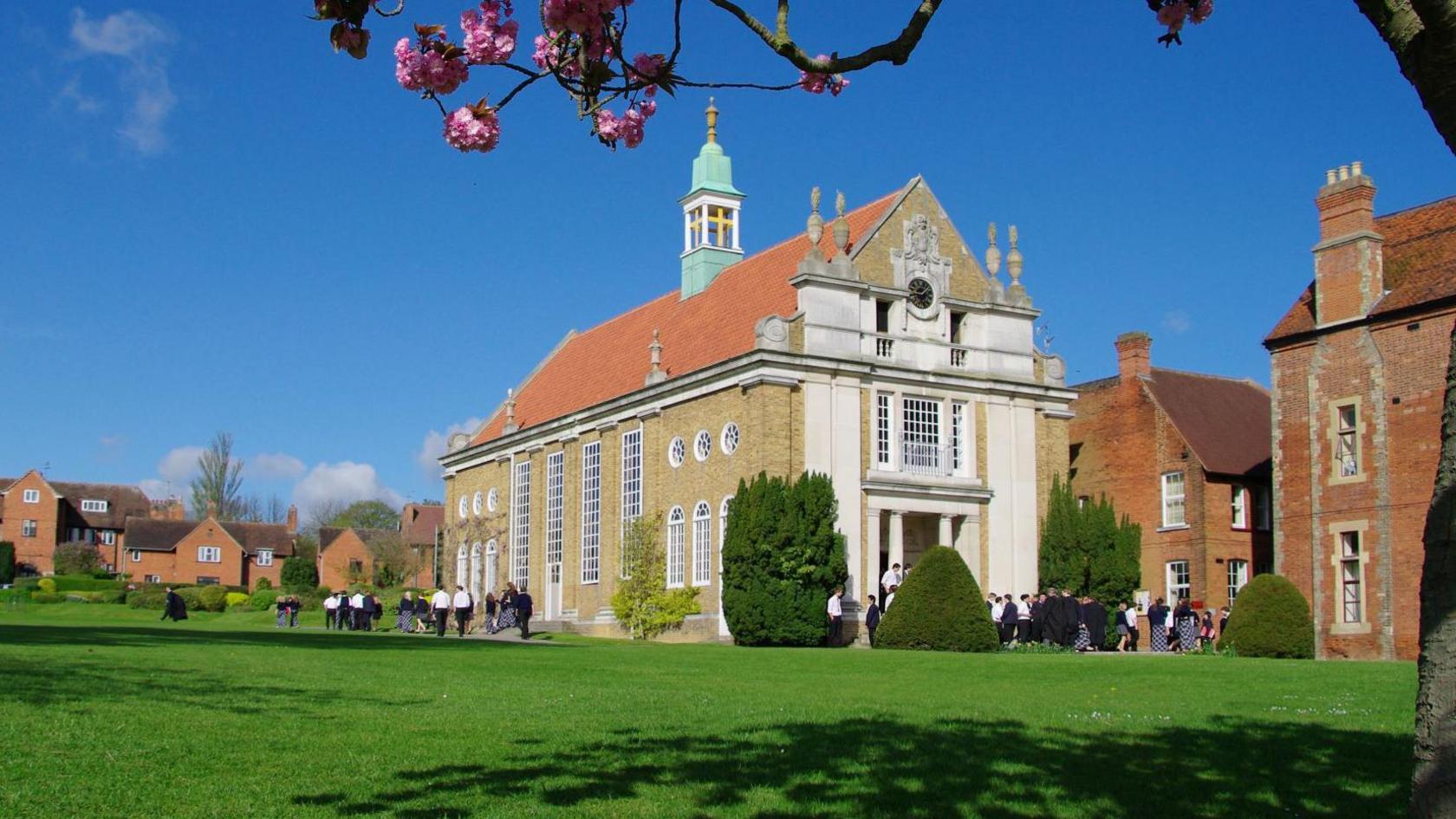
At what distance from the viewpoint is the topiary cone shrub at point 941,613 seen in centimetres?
3038

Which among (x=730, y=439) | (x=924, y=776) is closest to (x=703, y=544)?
(x=730, y=439)

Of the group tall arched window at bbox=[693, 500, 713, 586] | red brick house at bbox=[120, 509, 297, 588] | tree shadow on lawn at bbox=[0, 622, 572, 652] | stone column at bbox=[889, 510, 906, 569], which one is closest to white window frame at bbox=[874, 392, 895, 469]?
stone column at bbox=[889, 510, 906, 569]

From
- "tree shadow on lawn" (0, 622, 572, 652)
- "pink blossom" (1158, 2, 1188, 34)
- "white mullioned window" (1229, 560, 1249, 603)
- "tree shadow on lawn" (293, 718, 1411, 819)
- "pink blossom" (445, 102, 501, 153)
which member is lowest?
"tree shadow on lawn" (0, 622, 572, 652)

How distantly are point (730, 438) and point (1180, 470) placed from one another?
50.9 ft

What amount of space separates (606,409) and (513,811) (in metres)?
38.9

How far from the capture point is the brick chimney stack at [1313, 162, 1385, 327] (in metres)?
33.4

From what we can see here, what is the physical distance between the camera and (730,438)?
4053 cm

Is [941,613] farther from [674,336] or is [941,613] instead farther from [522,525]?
[522,525]

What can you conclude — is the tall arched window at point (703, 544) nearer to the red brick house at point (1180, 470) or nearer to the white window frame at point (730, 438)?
the white window frame at point (730, 438)

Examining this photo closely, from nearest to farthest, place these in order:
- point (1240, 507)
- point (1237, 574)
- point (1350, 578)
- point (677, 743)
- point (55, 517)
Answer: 1. point (677, 743)
2. point (1350, 578)
3. point (1237, 574)
4. point (1240, 507)
5. point (55, 517)

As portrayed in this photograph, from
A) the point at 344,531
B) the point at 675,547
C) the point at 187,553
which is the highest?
the point at 344,531

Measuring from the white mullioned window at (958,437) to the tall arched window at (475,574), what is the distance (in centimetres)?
2251

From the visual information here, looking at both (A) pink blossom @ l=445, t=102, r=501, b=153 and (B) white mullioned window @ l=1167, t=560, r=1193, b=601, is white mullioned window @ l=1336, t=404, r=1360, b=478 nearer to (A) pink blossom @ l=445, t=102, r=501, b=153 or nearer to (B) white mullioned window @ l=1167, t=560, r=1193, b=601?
(B) white mullioned window @ l=1167, t=560, r=1193, b=601

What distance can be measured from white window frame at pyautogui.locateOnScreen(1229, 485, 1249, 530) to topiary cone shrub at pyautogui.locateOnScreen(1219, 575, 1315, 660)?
52.2 feet
